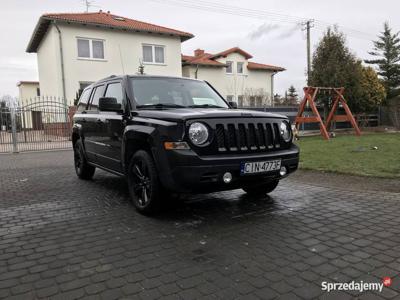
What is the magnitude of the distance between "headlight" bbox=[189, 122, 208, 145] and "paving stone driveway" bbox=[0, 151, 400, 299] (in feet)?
3.37

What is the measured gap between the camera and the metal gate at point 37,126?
1598 centimetres

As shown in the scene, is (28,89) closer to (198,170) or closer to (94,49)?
(94,49)

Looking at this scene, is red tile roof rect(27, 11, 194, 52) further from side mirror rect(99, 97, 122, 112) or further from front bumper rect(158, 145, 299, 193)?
front bumper rect(158, 145, 299, 193)

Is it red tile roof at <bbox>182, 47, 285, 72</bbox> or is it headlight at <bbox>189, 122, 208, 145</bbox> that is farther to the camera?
red tile roof at <bbox>182, 47, 285, 72</bbox>

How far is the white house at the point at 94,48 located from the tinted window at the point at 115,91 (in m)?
18.4

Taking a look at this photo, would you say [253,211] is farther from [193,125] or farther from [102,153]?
[102,153]

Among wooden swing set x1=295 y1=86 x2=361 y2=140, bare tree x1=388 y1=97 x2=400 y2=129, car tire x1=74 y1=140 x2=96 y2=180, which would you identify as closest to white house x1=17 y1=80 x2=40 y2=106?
wooden swing set x1=295 y1=86 x2=361 y2=140

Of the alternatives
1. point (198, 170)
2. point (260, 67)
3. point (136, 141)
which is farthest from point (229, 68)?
point (198, 170)

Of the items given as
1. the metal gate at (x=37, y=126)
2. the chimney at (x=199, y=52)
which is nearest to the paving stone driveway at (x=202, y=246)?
the metal gate at (x=37, y=126)

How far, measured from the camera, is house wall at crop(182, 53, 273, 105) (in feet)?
108

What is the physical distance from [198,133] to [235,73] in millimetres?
32182

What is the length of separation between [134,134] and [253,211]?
1.91m

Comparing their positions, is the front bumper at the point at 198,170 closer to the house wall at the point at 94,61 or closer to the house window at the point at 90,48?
the house wall at the point at 94,61

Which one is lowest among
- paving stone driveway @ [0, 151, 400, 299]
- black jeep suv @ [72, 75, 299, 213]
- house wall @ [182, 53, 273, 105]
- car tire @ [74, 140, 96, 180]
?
paving stone driveway @ [0, 151, 400, 299]
